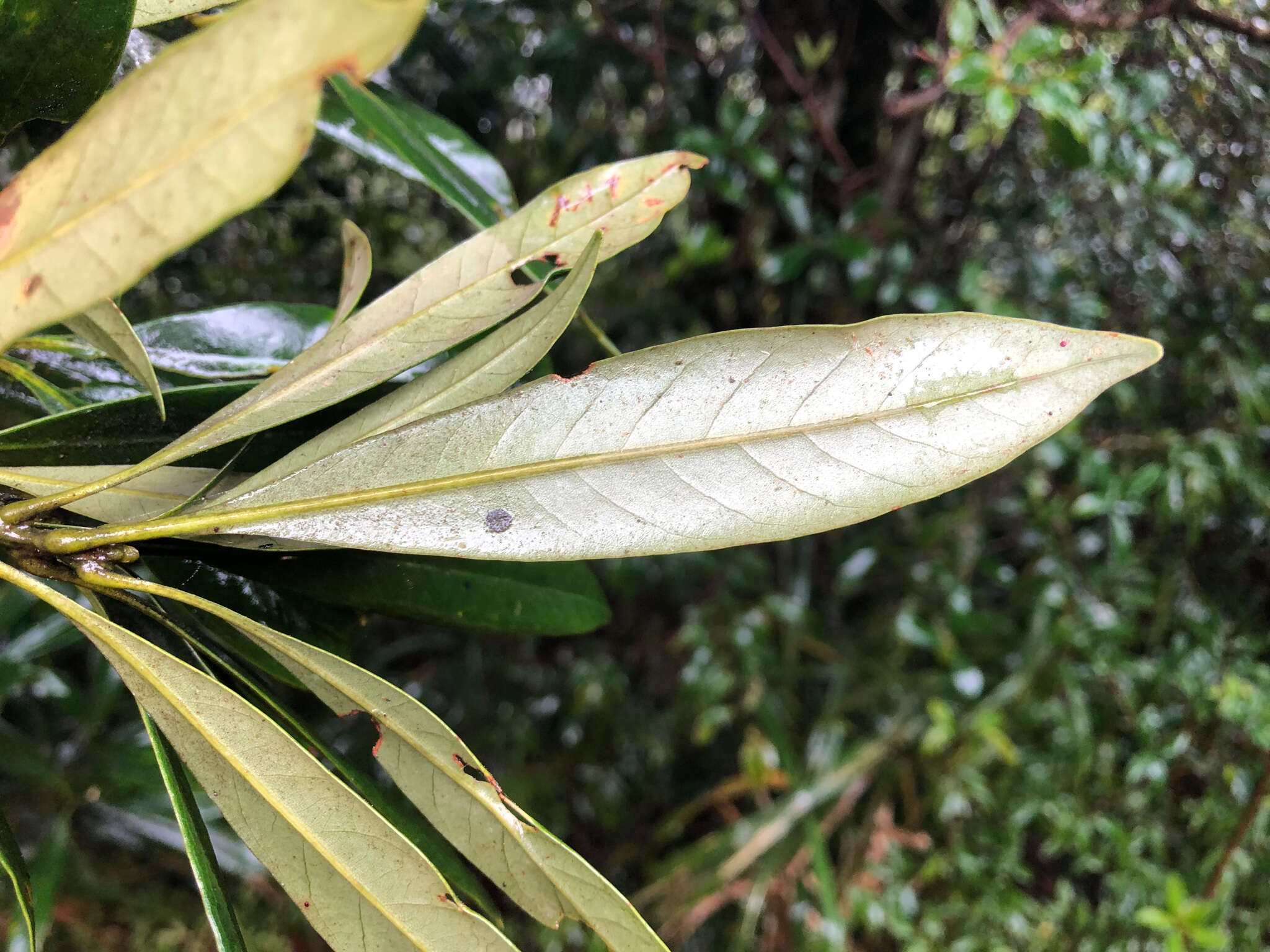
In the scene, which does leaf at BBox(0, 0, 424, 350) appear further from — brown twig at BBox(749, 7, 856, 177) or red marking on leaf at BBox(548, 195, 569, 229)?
brown twig at BBox(749, 7, 856, 177)

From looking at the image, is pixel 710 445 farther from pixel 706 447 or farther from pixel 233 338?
pixel 233 338

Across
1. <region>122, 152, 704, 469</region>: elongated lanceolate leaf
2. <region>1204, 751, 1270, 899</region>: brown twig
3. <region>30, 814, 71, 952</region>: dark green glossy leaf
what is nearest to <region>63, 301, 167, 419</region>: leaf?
<region>122, 152, 704, 469</region>: elongated lanceolate leaf

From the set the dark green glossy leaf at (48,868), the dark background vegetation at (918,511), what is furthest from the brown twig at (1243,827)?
the dark green glossy leaf at (48,868)

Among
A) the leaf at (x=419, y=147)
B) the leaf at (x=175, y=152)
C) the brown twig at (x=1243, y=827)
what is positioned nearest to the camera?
the leaf at (x=175, y=152)

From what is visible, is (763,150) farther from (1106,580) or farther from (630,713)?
(630,713)

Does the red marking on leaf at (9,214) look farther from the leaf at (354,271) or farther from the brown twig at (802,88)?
the brown twig at (802,88)

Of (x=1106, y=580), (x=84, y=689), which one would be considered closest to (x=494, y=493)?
(x=1106, y=580)

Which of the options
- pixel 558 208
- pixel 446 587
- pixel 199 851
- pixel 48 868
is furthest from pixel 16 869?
pixel 48 868
